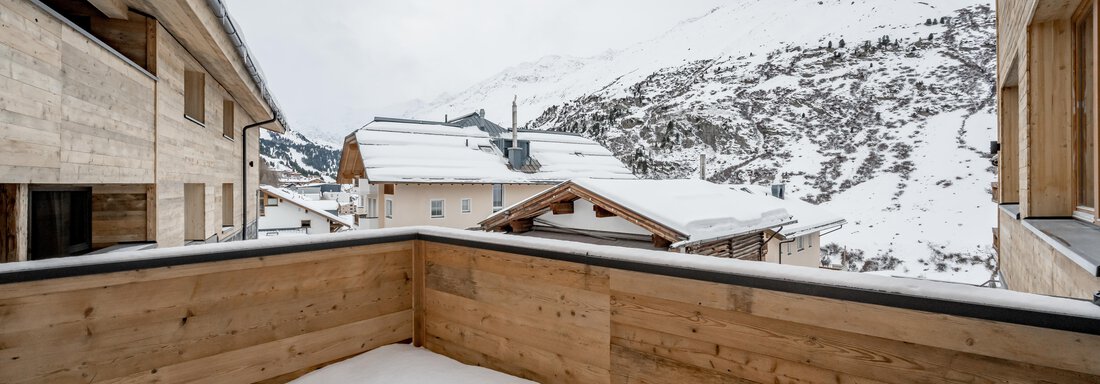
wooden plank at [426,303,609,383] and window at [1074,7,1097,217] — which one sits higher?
window at [1074,7,1097,217]

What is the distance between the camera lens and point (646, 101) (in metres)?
55.8

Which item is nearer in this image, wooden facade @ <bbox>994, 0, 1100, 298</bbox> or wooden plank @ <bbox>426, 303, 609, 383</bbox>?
wooden plank @ <bbox>426, 303, 609, 383</bbox>

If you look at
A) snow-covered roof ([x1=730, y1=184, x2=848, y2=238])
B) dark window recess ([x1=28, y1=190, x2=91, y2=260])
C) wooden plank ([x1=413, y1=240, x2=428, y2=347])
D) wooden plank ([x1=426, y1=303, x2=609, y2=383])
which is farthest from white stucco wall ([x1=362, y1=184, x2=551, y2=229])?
wooden plank ([x1=426, y1=303, x2=609, y2=383])

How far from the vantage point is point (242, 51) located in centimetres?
633

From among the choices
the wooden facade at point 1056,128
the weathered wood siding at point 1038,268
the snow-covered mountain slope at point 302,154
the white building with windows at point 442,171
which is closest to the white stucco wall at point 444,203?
the white building with windows at point 442,171

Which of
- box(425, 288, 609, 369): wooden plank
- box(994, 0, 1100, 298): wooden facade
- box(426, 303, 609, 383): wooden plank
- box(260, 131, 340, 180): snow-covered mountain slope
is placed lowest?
box(426, 303, 609, 383): wooden plank

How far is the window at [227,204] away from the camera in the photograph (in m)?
9.35

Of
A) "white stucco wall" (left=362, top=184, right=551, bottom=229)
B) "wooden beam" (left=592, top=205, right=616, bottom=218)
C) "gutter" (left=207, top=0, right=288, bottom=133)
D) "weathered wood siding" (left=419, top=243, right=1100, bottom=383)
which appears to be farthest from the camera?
"white stucco wall" (left=362, top=184, right=551, bottom=229)

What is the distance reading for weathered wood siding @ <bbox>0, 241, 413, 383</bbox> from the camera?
6.65 ft

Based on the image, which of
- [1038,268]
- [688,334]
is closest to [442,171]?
[1038,268]

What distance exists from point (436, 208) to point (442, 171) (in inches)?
51.2

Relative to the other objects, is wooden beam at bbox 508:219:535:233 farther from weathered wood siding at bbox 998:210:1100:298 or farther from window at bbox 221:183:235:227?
weathered wood siding at bbox 998:210:1100:298

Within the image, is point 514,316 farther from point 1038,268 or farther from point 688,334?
point 1038,268

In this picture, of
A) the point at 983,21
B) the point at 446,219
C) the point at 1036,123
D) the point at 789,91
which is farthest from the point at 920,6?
the point at 1036,123
